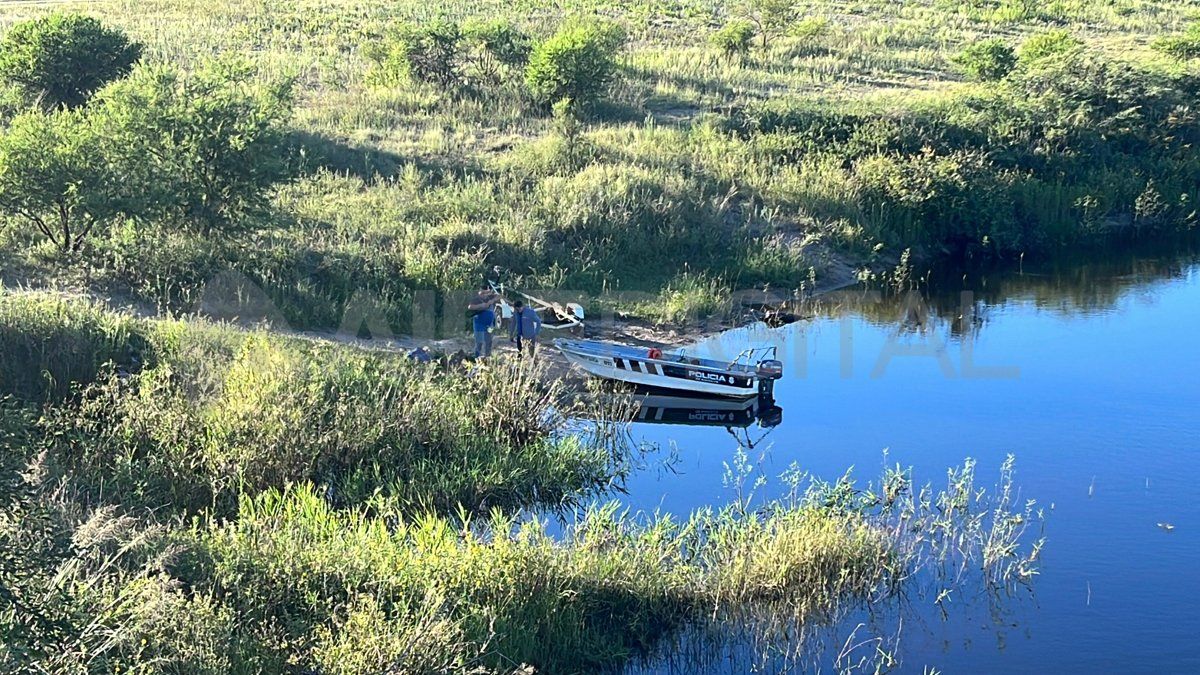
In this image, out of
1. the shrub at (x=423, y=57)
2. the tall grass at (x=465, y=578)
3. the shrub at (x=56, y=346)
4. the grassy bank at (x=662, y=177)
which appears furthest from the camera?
the shrub at (x=423, y=57)

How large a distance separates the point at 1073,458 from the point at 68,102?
802 inches

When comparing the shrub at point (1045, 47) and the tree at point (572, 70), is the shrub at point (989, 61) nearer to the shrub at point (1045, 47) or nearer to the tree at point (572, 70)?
the shrub at point (1045, 47)

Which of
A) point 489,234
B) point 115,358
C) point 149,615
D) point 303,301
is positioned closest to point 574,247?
point 489,234

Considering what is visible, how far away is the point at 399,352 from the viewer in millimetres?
16125

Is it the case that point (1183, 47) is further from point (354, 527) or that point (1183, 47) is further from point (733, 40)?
point (354, 527)

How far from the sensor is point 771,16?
129 ft

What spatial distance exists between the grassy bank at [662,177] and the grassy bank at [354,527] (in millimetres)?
3312

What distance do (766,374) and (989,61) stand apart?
67.9 feet

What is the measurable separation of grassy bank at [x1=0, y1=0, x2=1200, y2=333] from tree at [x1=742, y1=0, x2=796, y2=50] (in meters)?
2.32

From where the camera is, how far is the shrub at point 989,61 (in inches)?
1292

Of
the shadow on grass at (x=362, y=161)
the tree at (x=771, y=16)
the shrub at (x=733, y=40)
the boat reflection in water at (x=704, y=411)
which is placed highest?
the tree at (x=771, y=16)

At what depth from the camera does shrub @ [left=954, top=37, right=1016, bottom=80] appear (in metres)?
32.8

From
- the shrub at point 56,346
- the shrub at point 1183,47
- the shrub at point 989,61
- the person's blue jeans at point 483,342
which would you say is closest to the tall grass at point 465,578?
the shrub at point 56,346

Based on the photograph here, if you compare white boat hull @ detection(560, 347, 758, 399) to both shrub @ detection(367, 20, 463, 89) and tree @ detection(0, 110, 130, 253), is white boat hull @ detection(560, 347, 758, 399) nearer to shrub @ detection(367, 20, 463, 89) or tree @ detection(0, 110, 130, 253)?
tree @ detection(0, 110, 130, 253)
